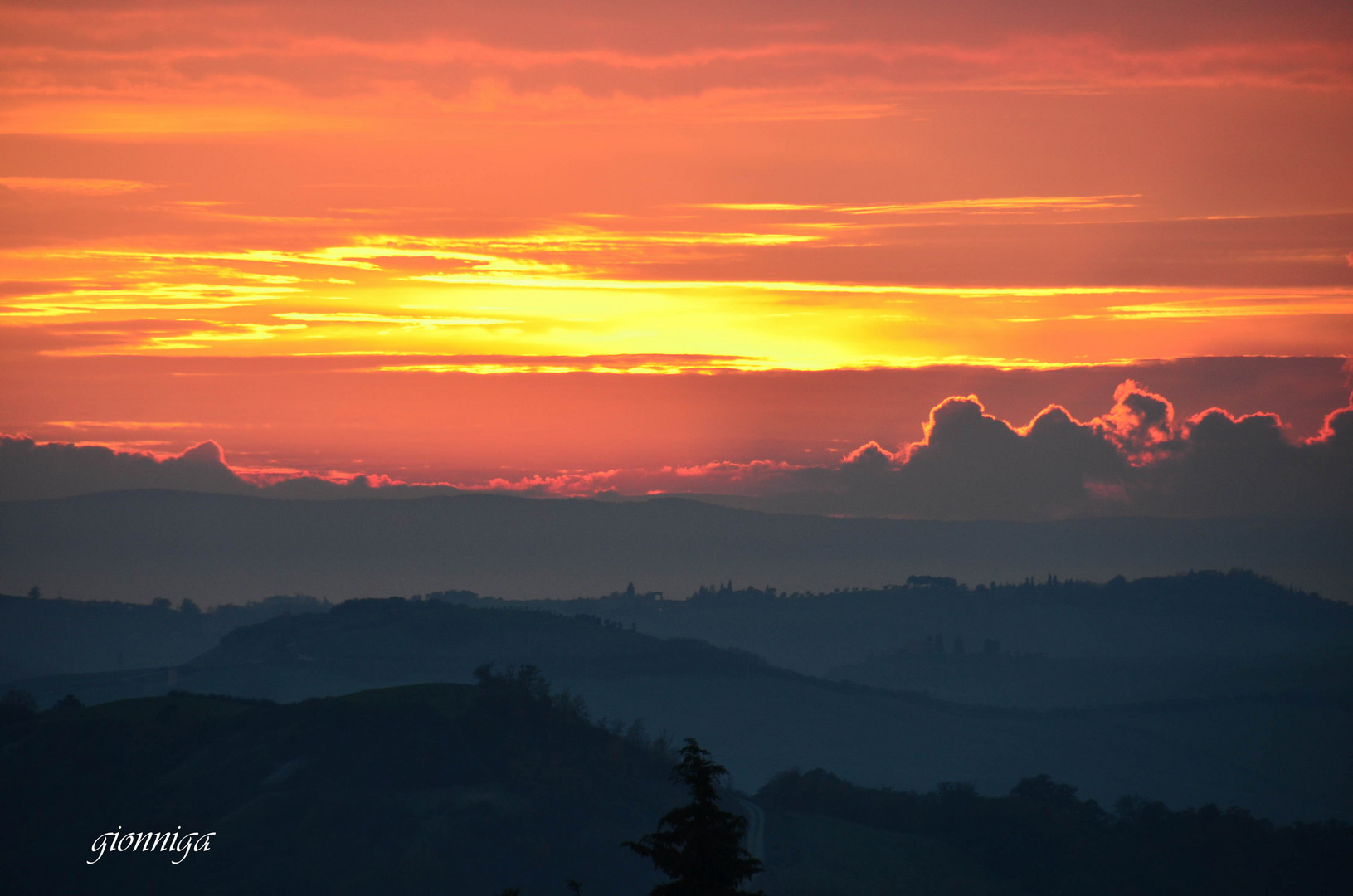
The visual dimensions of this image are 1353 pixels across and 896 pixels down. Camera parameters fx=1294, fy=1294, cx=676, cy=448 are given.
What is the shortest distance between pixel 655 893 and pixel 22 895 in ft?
577

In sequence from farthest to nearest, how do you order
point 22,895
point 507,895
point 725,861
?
point 22,895
point 507,895
point 725,861

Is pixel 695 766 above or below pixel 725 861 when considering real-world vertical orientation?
above

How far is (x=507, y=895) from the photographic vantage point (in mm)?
76750

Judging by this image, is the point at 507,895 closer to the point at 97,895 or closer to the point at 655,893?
the point at 655,893

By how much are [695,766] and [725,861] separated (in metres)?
4.90

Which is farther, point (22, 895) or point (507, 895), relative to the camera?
point (22, 895)

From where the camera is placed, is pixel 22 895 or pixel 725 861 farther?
pixel 22 895

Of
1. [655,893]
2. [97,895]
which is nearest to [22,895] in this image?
[97,895]

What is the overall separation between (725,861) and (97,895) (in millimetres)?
172298

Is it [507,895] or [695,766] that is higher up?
[695,766]

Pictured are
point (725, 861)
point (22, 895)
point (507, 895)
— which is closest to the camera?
A: point (725, 861)

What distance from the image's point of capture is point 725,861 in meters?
62.5

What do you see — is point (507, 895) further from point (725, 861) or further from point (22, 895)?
Answer: point (22, 895)

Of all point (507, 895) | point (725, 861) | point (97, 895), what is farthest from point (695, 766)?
point (97, 895)
